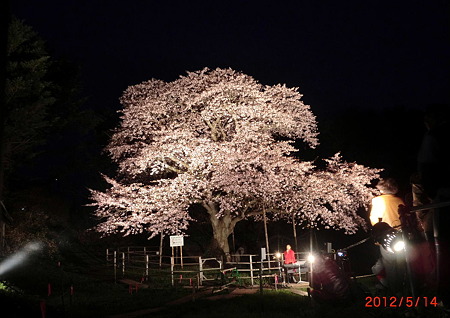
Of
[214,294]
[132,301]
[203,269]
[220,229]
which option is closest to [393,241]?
[214,294]

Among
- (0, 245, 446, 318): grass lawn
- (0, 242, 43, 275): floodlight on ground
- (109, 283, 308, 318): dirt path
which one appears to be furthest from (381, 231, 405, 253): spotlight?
(0, 242, 43, 275): floodlight on ground

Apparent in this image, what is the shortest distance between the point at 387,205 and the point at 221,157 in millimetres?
11933

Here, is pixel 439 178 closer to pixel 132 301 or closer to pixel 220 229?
pixel 132 301

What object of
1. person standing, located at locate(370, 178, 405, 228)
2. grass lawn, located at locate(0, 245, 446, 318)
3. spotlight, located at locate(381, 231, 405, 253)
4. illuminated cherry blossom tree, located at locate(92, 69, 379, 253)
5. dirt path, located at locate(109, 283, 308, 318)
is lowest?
dirt path, located at locate(109, 283, 308, 318)

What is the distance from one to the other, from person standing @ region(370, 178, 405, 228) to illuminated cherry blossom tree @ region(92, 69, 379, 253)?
11.2 meters

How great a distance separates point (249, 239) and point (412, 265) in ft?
77.8

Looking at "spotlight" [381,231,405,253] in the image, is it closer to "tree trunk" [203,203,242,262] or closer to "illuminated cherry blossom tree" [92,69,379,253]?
"illuminated cherry blossom tree" [92,69,379,253]

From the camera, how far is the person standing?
603 cm

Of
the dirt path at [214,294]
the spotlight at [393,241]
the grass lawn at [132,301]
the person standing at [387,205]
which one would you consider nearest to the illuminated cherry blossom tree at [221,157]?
the grass lawn at [132,301]

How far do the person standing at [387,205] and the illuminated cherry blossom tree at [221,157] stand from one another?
11.2m

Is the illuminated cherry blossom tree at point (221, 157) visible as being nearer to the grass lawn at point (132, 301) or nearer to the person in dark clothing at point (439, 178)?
the grass lawn at point (132, 301)

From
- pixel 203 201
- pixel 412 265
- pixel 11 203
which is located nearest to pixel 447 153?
pixel 412 265

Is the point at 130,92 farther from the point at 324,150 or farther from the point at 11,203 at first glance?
the point at 324,150

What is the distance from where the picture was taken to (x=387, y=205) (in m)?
6.06
